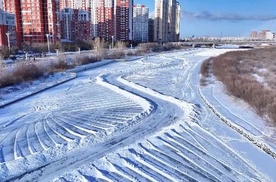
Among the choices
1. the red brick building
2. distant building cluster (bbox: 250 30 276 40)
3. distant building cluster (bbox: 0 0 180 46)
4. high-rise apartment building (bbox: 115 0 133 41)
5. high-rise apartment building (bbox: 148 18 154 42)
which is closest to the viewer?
distant building cluster (bbox: 0 0 180 46)

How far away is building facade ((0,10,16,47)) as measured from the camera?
43.4m

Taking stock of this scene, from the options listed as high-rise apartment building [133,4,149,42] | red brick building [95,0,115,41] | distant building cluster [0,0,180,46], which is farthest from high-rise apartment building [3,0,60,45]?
high-rise apartment building [133,4,149,42]

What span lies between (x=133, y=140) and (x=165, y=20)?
95.0 meters

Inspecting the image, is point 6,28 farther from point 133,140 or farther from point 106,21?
point 133,140

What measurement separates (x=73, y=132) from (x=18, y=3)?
5499 centimetres

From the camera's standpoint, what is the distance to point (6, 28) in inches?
1775

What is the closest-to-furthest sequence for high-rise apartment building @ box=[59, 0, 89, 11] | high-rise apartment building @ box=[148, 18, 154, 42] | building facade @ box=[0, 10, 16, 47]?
Answer: building facade @ box=[0, 10, 16, 47], high-rise apartment building @ box=[59, 0, 89, 11], high-rise apartment building @ box=[148, 18, 154, 42]

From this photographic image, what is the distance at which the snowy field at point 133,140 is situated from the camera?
6316mm

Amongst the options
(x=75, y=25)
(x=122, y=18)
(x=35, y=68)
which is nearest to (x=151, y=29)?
(x=122, y=18)

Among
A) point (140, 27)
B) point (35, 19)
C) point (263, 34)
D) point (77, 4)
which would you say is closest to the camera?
point (35, 19)

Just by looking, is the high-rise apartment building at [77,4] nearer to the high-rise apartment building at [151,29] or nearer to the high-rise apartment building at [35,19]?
the high-rise apartment building at [35,19]

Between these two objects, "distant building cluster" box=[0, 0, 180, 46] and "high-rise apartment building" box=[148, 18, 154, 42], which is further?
"high-rise apartment building" box=[148, 18, 154, 42]

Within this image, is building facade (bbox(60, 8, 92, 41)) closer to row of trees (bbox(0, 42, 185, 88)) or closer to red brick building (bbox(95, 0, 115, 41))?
red brick building (bbox(95, 0, 115, 41))

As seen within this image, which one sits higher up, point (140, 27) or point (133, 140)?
point (140, 27)
